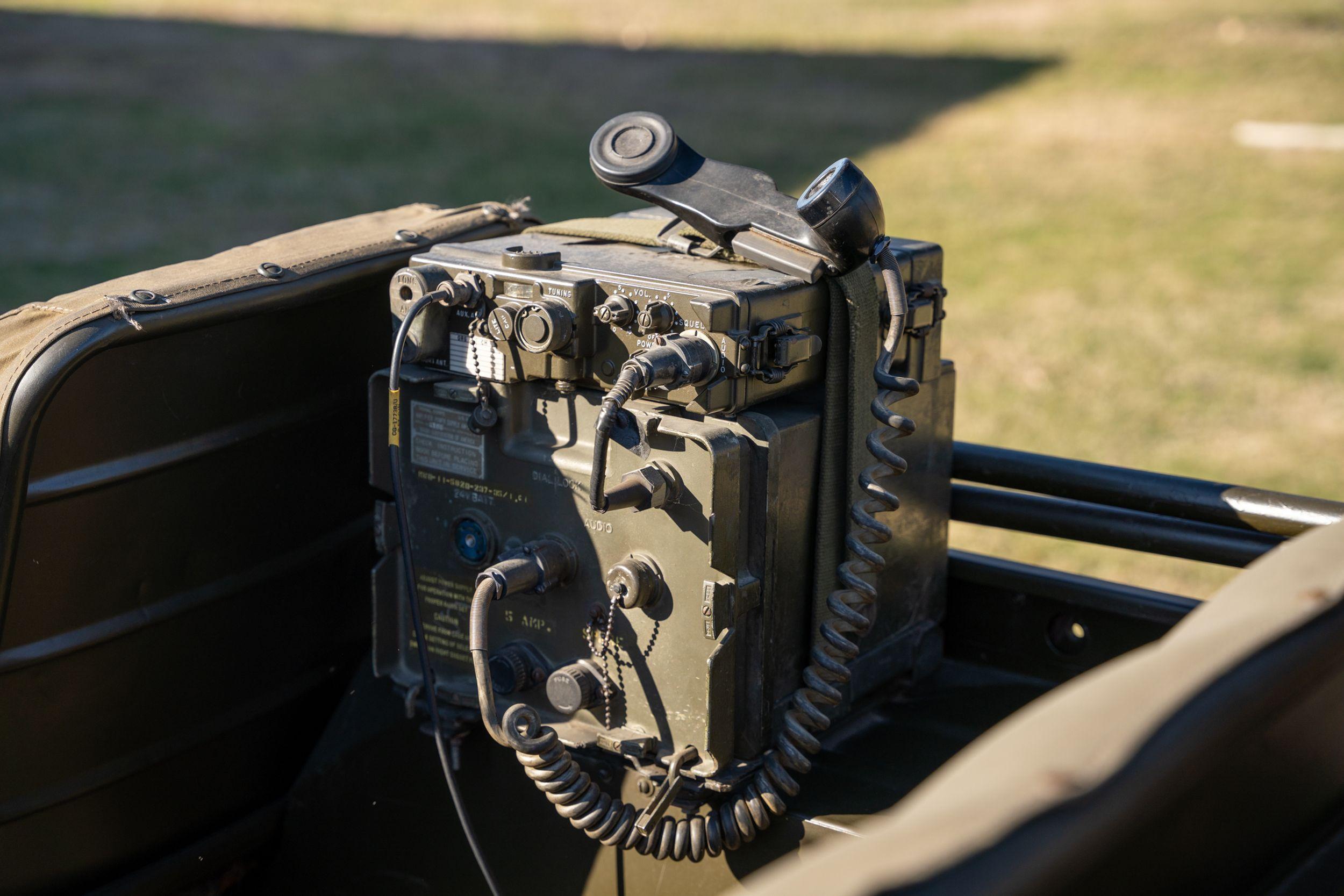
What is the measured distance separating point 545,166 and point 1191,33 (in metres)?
6.96

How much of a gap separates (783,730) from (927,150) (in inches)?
387

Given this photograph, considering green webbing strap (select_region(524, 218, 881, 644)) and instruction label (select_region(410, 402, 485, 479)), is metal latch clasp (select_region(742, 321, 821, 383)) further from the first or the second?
instruction label (select_region(410, 402, 485, 479))

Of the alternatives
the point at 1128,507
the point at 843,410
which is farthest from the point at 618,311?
the point at 1128,507

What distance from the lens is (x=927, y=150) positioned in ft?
37.0

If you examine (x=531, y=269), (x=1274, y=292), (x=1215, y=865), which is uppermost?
(x=531, y=269)

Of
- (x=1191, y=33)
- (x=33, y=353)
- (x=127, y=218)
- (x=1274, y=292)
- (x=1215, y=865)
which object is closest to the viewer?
(x=1215, y=865)

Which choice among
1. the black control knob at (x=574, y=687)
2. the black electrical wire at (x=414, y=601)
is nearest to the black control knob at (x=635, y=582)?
the black control knob at (x=574, y=687)

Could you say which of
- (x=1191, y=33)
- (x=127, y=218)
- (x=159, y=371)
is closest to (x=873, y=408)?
(x=159, y=371)

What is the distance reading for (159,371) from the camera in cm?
207

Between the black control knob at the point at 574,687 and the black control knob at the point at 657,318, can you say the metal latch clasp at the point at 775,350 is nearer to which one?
the black control knob at the point at 657,318

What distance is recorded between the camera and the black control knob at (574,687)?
1985mm

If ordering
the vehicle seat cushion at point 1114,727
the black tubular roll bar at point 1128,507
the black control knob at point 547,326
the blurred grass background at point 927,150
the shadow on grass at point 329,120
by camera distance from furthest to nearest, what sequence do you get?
the shadow on grass at point 329,120
the blurred grass background at point 927,150
the black tubular roll bar at point 1128,507
the black control knob at point 547,326
the vehicle seat cushion at point 1114,727

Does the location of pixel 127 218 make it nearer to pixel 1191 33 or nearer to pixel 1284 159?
pixel 1284 159

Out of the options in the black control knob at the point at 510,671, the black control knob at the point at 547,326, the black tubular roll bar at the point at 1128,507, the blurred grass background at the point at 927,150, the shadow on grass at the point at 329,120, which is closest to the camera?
the black control knob at the point at 547,326
